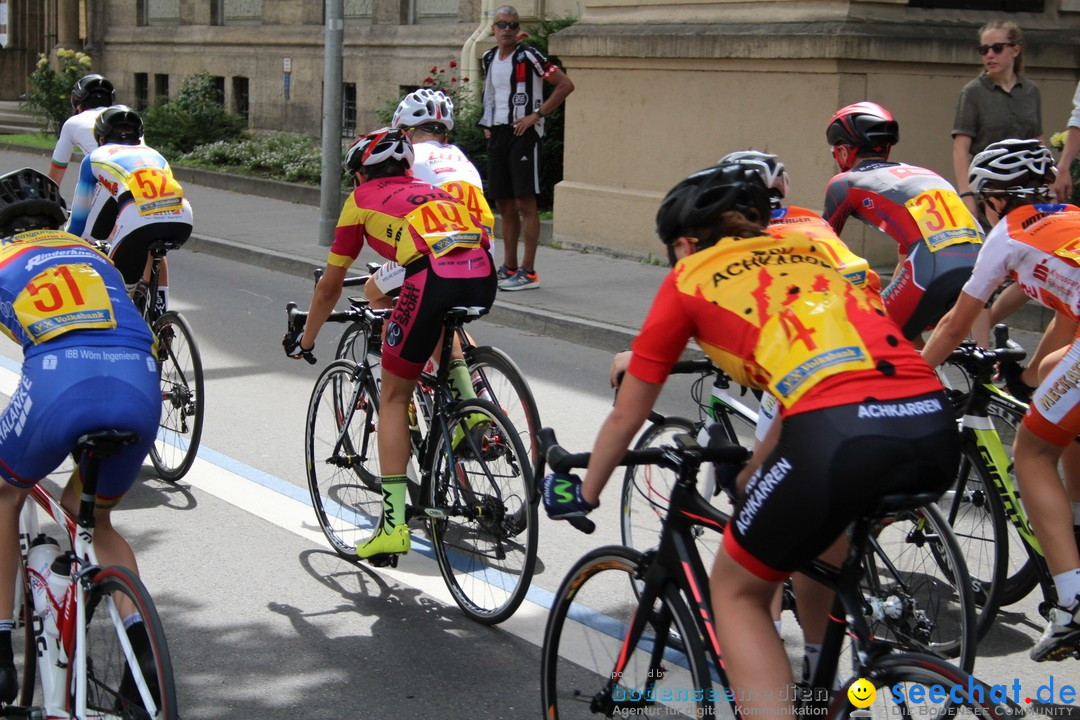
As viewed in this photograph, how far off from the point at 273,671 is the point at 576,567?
1609 mm

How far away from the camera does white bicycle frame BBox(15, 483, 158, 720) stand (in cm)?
346

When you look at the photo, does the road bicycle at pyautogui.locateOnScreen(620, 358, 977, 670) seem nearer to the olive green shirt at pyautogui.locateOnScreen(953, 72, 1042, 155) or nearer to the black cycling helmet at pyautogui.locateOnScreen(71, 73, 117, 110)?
the olive green shirt at pyautogui.locateOnScreen(953, 72, 1042, 155)

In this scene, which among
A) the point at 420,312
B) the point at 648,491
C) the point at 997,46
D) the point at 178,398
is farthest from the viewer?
the point at 997,46

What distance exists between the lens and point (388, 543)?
5238 millimetres

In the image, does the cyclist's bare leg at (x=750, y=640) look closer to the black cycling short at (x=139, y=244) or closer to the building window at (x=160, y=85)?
the black cycling short at (x=139, y=244)

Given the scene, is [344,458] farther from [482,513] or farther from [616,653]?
[616,653]

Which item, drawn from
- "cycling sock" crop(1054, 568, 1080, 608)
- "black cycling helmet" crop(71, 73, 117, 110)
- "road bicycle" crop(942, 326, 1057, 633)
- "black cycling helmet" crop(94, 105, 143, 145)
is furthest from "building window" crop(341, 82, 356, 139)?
"cycling sock" crop(1054, 568, 1080, 608)

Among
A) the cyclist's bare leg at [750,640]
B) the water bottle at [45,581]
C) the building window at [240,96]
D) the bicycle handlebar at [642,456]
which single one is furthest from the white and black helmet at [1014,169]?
the building window at [240,96]

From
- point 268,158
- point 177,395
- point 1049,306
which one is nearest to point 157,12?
point 268,158

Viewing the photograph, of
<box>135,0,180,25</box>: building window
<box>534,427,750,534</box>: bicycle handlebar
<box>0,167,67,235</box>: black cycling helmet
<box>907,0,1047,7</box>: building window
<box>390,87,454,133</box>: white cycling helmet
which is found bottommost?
<box>534,427,750,534</box>: bicycle handlebar

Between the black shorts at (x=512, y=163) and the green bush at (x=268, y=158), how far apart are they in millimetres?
6683

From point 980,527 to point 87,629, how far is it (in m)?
3.14

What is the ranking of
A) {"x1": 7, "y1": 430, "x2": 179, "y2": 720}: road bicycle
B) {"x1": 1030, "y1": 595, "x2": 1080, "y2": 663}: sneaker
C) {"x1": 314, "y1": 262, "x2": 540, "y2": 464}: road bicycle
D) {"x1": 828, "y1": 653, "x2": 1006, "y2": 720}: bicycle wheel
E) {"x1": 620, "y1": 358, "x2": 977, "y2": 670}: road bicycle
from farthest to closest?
{"x1": 314, "y1": 262, "x2": 540, "y2": 464}: road bicycle
{"x1": 1030, "y1": 595, "x2": 1080, "y2": 663}: sneaker
{"x1": 620, "y1": 358, "x2": 977, "y2": 670}: road bicycle
{"x1": 7, "y1": 430, "x2": 179, "y2": 720}: road bicycle
{"x1": 828, "y1": 653, "x2": 1006, "y2": 720}: bicycle wheel

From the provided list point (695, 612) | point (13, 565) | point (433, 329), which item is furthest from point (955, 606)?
point (13, 565)
